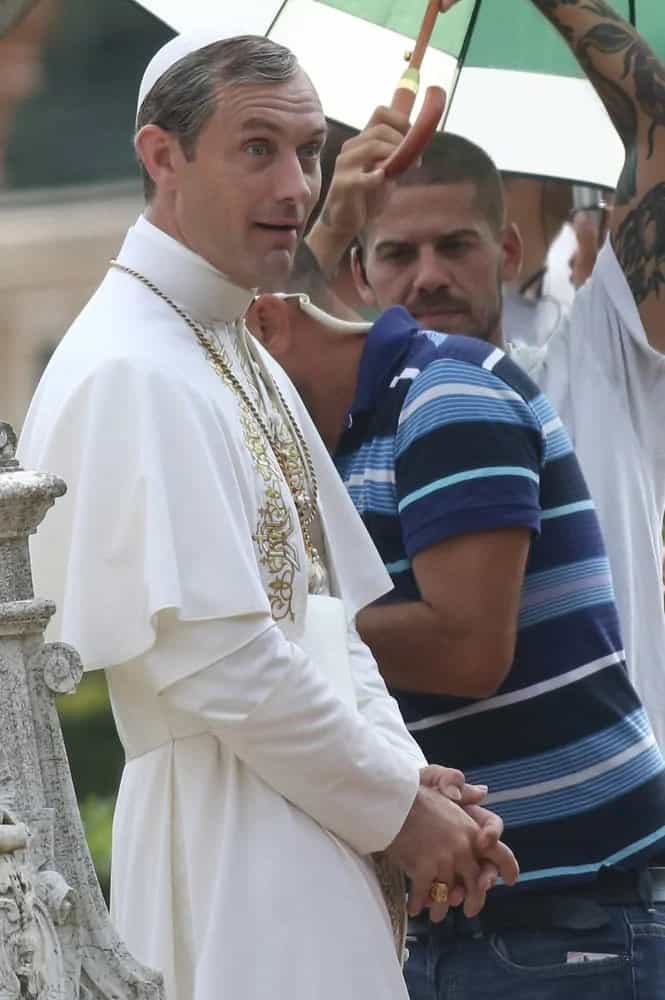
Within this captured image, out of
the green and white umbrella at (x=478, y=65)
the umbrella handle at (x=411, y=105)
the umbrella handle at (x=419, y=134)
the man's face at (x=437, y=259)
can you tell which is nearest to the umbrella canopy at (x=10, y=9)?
the green and white umbrella at (x=478, y=65)

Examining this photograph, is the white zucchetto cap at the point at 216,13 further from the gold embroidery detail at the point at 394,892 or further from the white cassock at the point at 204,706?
the gold embroidery detail at the point at 394,892

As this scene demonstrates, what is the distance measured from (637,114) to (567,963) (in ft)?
5.18

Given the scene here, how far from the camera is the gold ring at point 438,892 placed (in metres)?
3.38

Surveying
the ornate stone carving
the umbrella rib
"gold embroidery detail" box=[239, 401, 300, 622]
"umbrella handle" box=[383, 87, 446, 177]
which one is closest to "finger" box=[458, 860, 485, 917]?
"gold embroidery detail" box=[239, 401, 300, 622]

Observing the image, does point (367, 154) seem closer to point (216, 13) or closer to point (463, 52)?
point (216, 13)

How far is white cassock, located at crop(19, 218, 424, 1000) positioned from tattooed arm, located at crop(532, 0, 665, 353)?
1.54 meters

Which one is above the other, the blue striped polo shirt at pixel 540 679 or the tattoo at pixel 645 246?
the tattoo at pixel 645 246

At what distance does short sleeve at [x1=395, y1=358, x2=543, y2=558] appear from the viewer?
3848mm

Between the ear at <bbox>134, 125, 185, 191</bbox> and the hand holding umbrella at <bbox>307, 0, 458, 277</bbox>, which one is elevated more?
the ear at <bbox>134, 125, 185, 191</bbox>

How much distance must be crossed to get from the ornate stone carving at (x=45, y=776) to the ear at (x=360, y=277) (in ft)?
6.86

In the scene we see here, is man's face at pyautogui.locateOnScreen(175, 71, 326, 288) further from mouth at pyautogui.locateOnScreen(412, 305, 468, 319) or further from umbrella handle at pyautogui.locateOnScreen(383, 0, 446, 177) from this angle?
mouth at pyautogui.locateOnScreen(412, 305, 468, 319)

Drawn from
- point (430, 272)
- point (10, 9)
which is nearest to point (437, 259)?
point (430, 272)

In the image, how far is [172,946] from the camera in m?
3.25

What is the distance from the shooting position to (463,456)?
12.7ft
